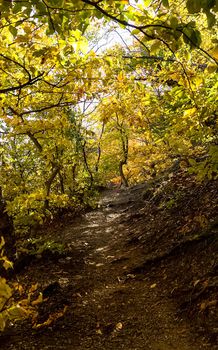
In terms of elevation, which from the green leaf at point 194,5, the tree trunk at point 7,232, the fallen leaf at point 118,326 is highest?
the green leaf at point 194,5

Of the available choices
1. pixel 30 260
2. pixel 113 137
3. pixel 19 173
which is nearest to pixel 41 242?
pixel 30 260

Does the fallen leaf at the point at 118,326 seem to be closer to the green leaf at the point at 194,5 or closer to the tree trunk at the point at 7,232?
the tree trunk at the point at 7,232

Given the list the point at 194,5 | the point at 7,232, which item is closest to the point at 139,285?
the point at 7,232

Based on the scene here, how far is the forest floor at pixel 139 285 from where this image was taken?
390 centimetres

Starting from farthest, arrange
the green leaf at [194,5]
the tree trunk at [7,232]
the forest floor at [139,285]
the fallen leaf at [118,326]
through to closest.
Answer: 1. the tree trunk at [7,232]
2. the fallen leaf at [118,326]
3. the forest floor at [139,285]
4. the green leaf at [194,5]

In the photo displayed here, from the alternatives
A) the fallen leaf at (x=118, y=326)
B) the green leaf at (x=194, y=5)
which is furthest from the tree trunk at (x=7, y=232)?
the green leaf at (x=194, y=5)

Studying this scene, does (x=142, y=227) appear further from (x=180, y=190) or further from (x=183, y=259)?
(x=183, y=259)

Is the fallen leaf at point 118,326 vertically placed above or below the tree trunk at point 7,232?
below

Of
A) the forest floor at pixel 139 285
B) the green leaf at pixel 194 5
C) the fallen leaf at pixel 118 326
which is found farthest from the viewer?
the fallen leaf at pixel 118 326

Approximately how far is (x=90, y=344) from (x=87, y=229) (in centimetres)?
710

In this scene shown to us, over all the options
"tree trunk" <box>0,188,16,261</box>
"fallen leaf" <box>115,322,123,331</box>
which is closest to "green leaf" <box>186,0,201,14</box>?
"fallen leaf" <box>115,322,123,331</box>

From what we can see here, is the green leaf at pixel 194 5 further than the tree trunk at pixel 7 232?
No

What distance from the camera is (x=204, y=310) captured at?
397 cm

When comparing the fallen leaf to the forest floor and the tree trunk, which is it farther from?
A: the tree trunk
